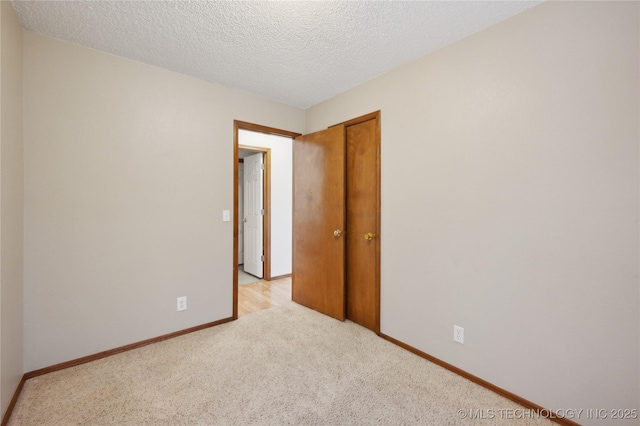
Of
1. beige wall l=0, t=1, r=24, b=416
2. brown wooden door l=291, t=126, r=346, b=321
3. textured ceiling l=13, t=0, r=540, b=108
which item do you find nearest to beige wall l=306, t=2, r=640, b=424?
textured ceiling l=13, t=0, r=540, b=108

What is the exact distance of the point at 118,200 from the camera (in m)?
2.22

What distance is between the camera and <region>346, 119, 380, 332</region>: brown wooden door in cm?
261

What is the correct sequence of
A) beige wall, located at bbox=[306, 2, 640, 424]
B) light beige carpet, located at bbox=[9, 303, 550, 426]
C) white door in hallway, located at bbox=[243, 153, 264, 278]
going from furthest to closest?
white door in hallway, located at bbox=[243, 153, 264, 278]
light beige carpet, located at bbox=[9, 303, 550, 426]
beige wall, located at bbox=[306, 2, 640, 424]

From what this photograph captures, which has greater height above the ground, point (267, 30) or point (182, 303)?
point (267, 30)

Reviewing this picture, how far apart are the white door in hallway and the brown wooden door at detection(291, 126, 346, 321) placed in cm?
118

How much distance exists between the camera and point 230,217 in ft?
9.32

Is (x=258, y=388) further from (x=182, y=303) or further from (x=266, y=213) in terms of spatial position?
(x=266, y=213)

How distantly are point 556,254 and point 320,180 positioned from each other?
209 centimetres

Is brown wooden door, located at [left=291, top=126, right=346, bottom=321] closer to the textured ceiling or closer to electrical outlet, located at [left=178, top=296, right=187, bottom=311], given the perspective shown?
the textured ceiling

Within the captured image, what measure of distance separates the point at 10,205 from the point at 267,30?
1.91 metres

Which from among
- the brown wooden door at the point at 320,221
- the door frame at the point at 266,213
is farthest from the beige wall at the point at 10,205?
the door frame at the point at 266,213

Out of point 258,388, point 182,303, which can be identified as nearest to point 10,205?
point 182,303

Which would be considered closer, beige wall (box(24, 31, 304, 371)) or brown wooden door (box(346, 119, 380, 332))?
beige wall (box(24, 31, 304, 371))

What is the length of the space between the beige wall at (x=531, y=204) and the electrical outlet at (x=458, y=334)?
4cm
